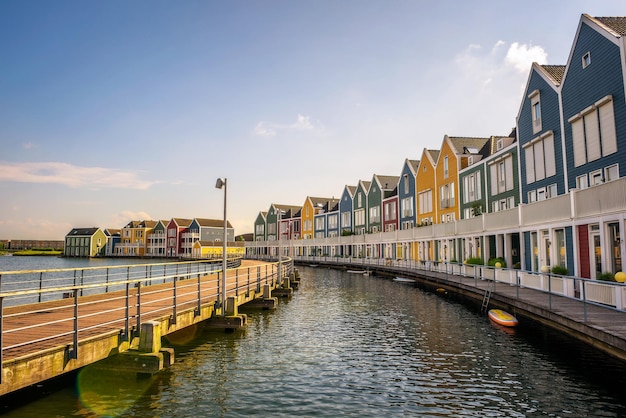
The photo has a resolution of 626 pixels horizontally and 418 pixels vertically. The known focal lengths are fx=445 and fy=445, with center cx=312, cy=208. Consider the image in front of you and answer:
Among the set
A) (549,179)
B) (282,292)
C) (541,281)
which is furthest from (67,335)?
(549,179)

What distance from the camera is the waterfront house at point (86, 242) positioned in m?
146

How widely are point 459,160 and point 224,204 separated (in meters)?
32.4

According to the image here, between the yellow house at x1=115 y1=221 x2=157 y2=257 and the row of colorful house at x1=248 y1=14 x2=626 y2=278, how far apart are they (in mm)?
104841

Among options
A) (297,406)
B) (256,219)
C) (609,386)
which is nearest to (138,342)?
(297,406)

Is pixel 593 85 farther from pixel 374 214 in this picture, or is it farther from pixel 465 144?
pixel 374 214

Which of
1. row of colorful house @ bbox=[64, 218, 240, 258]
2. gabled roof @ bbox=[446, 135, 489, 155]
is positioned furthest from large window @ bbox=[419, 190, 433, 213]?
row of colorful house @ bbox=[64, 218, 240, 258]

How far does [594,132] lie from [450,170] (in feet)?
77.6

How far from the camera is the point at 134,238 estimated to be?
142 metres

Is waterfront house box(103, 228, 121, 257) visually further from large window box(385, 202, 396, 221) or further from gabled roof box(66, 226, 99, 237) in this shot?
large window box(385, 202, 396, 221)

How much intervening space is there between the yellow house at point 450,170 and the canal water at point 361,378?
89.4ft

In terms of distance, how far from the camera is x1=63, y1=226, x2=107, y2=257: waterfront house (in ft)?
480

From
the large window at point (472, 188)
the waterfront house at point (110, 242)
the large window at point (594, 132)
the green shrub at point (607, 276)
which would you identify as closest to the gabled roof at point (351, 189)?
the large window at point (472, 188)

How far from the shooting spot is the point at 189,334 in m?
17.4

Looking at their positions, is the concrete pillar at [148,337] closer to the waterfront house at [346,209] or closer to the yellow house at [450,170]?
the yellow house at [450,170]
